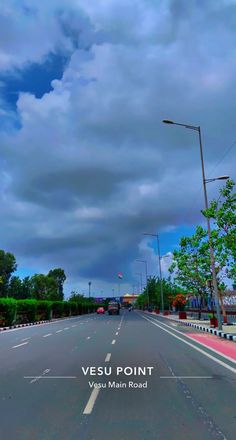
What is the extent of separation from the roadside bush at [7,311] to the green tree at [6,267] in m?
70.5

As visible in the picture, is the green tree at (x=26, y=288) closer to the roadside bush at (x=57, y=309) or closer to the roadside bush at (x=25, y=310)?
the roadside bush at (x=57, y=309)

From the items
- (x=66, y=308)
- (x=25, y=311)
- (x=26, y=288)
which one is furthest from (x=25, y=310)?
(x=26, y=288)

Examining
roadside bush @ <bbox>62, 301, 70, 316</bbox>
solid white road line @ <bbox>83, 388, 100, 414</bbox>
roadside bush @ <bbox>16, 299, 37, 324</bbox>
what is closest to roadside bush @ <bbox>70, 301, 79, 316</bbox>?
roadside bush @ <bbox>62, 301, 70, 316</bbox>

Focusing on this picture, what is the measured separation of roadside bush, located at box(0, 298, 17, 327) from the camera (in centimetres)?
3772

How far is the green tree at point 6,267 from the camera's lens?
108 meters

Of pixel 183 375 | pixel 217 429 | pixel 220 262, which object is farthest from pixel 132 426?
pixel 220 262

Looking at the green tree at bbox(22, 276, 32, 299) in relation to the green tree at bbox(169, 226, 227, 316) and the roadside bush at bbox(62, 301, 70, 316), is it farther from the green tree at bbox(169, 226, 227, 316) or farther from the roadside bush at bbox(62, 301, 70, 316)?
the green tree at bbox(169, 226, 227, 316)

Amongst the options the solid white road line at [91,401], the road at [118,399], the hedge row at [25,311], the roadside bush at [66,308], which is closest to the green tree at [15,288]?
the roadside bush at [66,308]

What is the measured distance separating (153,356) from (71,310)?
204 feet

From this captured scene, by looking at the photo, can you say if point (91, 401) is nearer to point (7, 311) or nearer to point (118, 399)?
point (118, 399)

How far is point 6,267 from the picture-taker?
10850 cm

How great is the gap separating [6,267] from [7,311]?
7226 centimetres

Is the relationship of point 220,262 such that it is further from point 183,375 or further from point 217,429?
point 217,429

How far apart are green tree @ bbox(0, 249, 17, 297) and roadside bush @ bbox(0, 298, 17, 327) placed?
231ft
